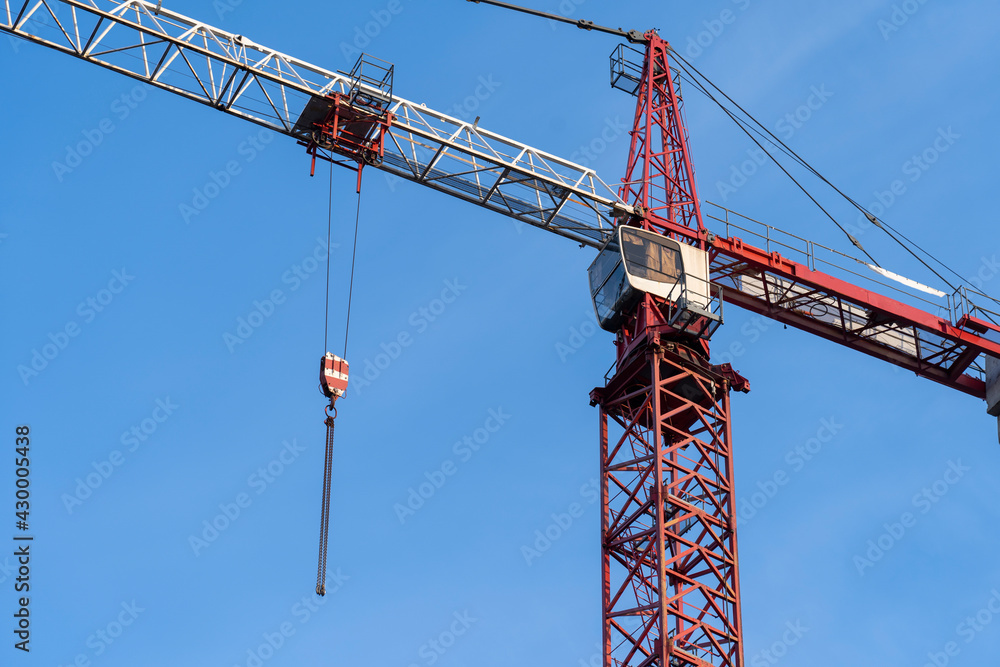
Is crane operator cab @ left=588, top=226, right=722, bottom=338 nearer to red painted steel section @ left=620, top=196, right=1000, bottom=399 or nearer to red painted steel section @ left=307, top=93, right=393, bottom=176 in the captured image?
red painted steel section @ left=620, top=196, right=1000, bottom=399

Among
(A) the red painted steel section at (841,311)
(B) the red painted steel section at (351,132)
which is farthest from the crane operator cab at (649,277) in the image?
(B) the red painted steel section at (351,132)

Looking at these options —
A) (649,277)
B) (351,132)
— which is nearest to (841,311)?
(649,277)

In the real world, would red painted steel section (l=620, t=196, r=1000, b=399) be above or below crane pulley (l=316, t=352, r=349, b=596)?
above

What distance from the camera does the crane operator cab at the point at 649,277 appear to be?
48.6 m

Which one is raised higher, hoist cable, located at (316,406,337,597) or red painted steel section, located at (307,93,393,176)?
red painted steel section, located at (307,93,393,176)

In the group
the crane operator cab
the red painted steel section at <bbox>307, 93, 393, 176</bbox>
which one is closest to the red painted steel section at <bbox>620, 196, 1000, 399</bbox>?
the crane operator cab

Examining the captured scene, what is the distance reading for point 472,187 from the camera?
50.2 metres

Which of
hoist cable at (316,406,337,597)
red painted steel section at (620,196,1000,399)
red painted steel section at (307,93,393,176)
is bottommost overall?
hoist cable at (316,406,337,597)

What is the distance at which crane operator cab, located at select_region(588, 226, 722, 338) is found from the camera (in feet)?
159

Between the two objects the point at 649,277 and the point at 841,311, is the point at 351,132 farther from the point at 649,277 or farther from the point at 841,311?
the point at 841,311

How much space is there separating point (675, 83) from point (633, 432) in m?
13.8

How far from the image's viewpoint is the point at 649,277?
162ft

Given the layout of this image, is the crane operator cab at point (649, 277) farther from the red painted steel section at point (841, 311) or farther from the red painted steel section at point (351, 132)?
the red painted steel section at point (351, 132)

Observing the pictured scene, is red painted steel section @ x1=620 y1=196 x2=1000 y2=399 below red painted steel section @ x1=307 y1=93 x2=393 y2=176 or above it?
above
